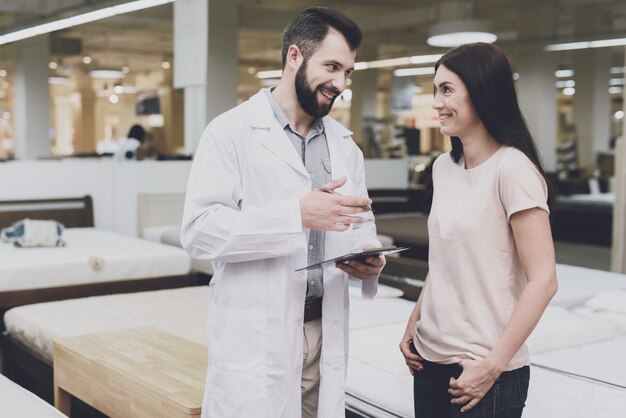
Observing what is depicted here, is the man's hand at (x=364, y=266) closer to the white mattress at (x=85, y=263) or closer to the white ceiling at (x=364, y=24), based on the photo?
the white mattress at (x=85, y=263)

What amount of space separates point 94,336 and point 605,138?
7220mm

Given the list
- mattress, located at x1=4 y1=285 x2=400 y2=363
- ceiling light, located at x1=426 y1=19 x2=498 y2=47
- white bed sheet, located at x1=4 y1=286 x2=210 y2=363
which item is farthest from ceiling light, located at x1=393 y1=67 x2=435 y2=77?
white bed sheet, located at x1=4 y1=286 x2=210 y2=363

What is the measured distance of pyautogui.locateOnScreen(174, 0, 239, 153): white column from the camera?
19.2 feet

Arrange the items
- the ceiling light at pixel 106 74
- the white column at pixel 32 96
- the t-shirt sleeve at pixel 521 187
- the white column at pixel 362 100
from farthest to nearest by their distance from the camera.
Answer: the ceiling light at pixel 106 74 → the white column at pixel 32 96 → the white column at pixel 362 100 → the t-shirt sleeve at pixel 521 187

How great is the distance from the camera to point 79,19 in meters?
9.27

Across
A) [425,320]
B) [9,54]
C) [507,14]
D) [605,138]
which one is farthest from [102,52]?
[425,320]

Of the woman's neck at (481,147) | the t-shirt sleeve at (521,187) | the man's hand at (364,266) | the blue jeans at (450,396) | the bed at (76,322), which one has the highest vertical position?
the woman's neck at (481,147)

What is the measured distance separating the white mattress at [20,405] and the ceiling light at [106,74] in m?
15.0

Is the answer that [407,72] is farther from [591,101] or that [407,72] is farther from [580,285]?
[580,285]

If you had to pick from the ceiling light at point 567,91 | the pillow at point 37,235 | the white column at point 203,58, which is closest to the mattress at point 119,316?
the pillow at point 37,235

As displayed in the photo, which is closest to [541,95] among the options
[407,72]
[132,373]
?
[407,72]

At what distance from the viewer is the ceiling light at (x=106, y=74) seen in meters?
16.6

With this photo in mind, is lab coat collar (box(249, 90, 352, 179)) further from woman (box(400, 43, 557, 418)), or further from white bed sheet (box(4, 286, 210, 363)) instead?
white bed sheet (box(4, 286, 210, 363))

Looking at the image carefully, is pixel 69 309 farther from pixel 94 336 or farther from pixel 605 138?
pixel 605 138
